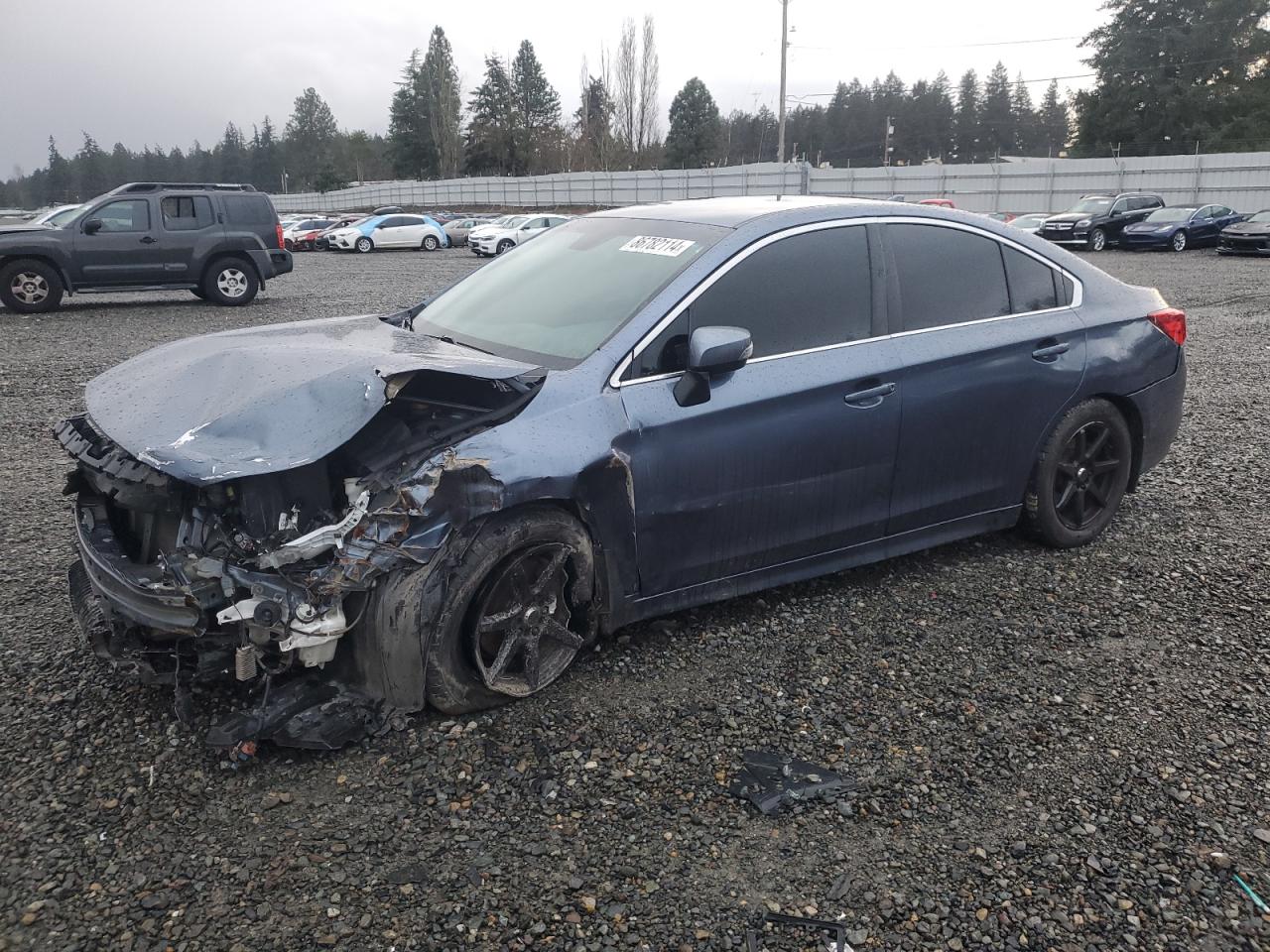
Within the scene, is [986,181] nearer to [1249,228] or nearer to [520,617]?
[1249,228]

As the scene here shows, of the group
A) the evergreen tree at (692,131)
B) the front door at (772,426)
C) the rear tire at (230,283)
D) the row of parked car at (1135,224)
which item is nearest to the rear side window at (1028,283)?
the front door at (772,426)

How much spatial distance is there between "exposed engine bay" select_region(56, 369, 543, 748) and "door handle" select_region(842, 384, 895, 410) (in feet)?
4.25

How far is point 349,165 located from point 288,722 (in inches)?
4474

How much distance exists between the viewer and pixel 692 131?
82875mm

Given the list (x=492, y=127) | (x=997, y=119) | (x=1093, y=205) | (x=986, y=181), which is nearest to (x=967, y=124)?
(x=997, y=119)

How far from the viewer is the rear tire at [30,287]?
1411cm

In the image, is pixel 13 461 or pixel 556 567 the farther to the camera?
pixel 13 461

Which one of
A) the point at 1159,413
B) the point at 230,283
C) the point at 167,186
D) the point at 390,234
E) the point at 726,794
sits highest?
the point at 167,186

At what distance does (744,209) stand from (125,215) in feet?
44.5

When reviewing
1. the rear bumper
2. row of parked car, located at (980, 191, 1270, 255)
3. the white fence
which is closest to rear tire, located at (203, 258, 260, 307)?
the rear bumper

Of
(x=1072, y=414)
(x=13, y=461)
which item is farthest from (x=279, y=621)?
(x=13, y=461)

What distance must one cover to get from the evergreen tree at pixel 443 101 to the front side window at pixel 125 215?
74.0 m

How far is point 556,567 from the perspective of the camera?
3.23 meters

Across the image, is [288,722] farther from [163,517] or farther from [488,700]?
[163,517]
